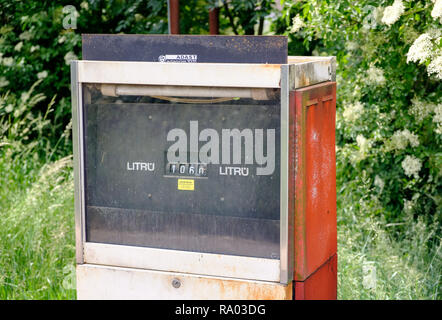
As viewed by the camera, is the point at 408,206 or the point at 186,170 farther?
the point at 408,206

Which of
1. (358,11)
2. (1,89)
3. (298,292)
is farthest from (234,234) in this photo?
(1,89)

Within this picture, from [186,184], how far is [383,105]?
2320 mm

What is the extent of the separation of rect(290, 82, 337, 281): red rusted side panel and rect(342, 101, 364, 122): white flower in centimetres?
180

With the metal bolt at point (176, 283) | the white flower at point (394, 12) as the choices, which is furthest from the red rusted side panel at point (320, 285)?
the white flower at point (394, 12)

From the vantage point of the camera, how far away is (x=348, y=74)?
5.02 m

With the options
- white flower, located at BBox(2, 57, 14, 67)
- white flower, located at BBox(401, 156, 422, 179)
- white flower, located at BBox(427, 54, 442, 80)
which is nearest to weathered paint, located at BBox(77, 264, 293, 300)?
white flower, located at BBox(427, 54, 442, 80)

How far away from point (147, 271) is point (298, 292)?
64cm

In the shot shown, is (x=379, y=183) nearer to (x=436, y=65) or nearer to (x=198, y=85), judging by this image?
(x=436, y=65)

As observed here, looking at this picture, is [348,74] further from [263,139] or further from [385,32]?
[263,139]

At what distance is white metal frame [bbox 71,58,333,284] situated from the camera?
2648 mm

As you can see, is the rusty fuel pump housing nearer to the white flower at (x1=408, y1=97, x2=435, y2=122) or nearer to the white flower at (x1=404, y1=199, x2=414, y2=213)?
the white flower at (x1=408, y1=97, x2=435, y2=122)

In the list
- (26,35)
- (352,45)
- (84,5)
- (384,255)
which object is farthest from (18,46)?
(384,255)

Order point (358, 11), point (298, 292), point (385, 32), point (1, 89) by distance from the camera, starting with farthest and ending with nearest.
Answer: point (1, 89)
point (385, 32)
point (358, 11)
point (298, 292)

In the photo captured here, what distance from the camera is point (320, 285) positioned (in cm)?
302
